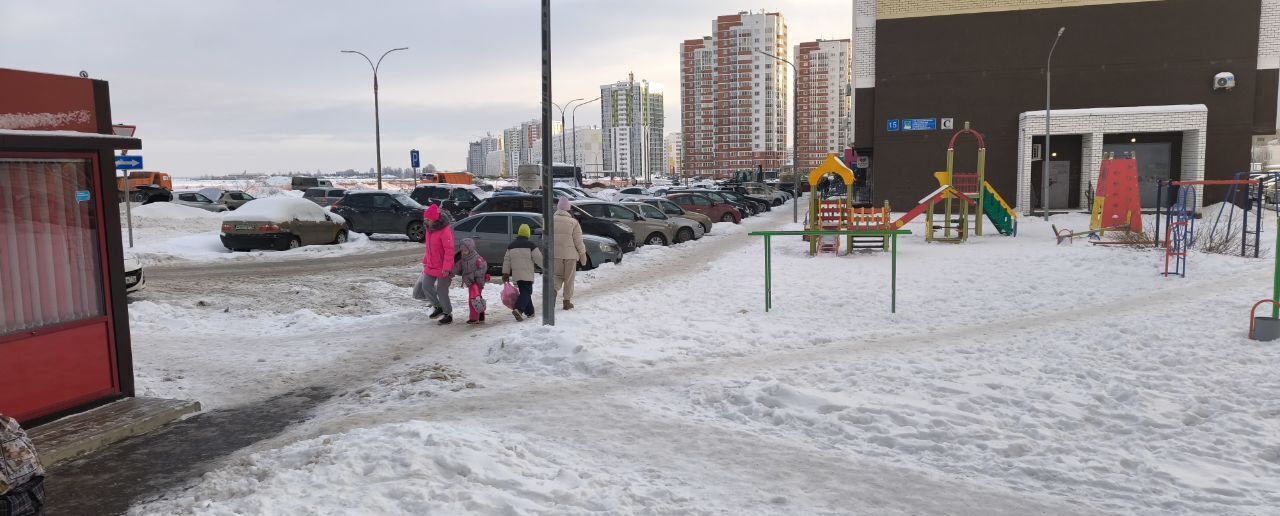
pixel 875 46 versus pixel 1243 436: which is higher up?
pixel 875 46

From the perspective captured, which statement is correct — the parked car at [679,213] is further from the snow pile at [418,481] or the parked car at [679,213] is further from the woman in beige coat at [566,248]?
the snow pile at [418,481]

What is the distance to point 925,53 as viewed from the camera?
3428 centimetres

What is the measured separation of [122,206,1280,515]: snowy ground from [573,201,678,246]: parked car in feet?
26.7

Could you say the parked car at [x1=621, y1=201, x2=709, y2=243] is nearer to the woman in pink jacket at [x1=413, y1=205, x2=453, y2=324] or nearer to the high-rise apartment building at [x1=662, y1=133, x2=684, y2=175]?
the woman in pink jacket at [x1=413, y1=205, x2=453, y2=324]

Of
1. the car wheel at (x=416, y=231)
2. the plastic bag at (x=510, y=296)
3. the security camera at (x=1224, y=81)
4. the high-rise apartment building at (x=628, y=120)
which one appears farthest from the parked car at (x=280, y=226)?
the high-rise apartment building at (x=628, y=120)

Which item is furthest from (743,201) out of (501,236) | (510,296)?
(510,296)

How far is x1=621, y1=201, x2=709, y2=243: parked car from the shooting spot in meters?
22.0

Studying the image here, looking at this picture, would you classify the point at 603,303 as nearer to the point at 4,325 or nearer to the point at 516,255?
→ the point at 516,255

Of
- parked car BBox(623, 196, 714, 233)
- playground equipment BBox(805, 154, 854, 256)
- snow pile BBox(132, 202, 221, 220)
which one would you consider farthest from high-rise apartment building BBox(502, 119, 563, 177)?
playground equipment BBox(805, 154, 854, 256)

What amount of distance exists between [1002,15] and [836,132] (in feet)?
273

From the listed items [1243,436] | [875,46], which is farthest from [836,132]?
[1243,436]

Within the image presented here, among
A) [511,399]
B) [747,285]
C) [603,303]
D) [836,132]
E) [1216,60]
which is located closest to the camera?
[511,399]

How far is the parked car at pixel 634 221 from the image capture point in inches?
818

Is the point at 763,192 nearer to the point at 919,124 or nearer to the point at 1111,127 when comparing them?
the point at 919,124
